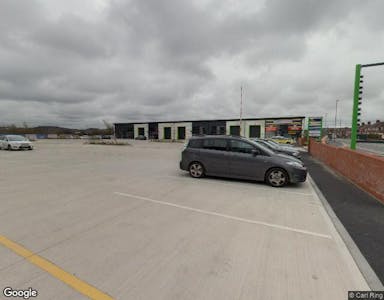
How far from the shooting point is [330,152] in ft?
37.0

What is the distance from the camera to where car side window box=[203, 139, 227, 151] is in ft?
24.3

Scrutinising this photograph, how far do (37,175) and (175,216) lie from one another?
707cm

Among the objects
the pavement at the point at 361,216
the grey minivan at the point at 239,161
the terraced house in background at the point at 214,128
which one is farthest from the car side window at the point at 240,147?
the terraced house in background at the point at 214,128

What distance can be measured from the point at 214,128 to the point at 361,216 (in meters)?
52.4

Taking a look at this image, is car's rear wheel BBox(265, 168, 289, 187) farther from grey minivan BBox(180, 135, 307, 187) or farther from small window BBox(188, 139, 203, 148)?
small window BBox(188, 139, 203, 148)

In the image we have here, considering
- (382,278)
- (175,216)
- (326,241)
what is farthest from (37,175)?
(382,278)

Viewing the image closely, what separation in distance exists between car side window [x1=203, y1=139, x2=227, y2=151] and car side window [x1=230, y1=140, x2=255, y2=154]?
0.97ft

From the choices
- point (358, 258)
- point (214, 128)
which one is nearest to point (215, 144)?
point (358, 258)

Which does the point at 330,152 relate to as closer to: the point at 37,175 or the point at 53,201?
the point at 53,201

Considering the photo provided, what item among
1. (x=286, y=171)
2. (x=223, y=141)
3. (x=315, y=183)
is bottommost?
(x=315, y=183)

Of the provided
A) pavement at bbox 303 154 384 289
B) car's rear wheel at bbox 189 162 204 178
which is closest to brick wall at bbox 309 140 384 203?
pavement at bbox 303 154 384 289

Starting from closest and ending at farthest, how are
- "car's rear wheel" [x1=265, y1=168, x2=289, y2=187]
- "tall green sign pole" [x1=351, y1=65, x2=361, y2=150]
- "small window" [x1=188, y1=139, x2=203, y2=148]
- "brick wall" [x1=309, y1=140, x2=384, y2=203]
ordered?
"brick wall" [x1=309, y1=140, x2=384, y2=203], "car's rear wheel" [x1=265, y1=168, x2=289, y2=187], "small window" [x1=188, y1=139, x2=203, y2=148], "tall green sign pole" [x1=351, y1=65, x2=361, y2=150]

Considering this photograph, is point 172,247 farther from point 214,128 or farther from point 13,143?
point 214,128

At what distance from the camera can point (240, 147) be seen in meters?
7.14
